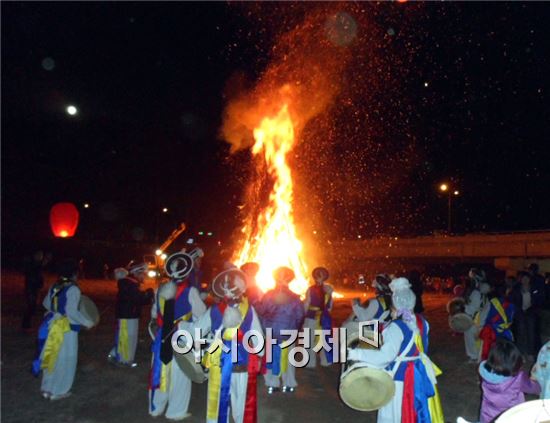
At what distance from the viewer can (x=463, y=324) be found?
8.88m

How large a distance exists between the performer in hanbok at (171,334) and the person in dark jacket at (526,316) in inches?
301

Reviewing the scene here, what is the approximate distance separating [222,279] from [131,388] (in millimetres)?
3241

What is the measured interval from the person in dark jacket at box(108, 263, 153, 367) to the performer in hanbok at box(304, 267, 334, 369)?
9.71ft

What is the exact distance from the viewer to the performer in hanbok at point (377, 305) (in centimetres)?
715

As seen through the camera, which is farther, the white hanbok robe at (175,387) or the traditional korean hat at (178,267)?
the traditional korean hat at (178,267)

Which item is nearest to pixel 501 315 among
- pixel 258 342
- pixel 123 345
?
pixel 258 342

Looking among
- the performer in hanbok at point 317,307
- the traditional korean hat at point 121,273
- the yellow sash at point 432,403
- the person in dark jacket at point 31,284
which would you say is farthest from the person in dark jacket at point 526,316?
the person in dark jacket at point 31,284

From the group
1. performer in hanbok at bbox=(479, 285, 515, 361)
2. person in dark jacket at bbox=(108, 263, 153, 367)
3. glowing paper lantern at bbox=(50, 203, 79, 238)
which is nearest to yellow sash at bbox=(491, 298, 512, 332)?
→ performer in hanbok at bbox=(479, 285, 515, 361)

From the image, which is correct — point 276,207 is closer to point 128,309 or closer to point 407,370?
point 128,309

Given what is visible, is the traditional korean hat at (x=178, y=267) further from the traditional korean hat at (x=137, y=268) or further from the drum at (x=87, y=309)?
the traditional korean hat at (x=137, y=268)

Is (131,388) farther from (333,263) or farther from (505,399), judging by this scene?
(333,263)

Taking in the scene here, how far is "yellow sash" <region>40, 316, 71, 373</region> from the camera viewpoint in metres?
6.89

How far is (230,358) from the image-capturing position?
5527mm

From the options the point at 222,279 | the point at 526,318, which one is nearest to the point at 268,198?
the point at 526,318
